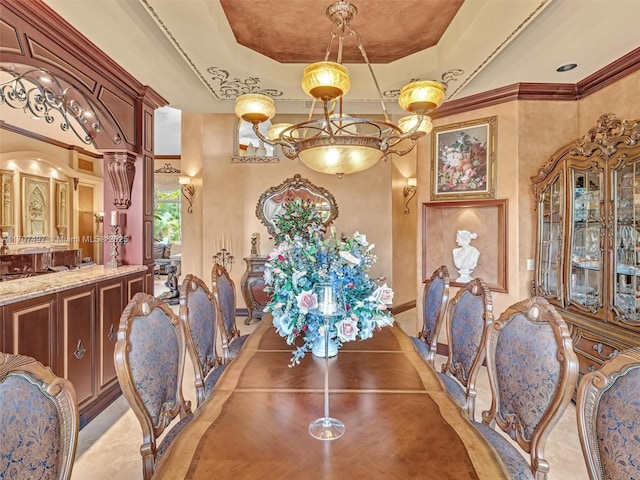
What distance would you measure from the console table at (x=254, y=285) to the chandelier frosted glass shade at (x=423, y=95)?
3.20 meters

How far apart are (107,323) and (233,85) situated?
2465mm

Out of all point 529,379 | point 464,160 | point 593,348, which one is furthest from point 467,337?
point 464,160

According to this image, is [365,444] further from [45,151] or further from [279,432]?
[45,151]

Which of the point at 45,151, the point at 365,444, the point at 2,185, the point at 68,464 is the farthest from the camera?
the point at 45,151

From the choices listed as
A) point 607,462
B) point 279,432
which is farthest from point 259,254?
point 607,462

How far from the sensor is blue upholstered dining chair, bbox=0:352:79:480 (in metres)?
0.83

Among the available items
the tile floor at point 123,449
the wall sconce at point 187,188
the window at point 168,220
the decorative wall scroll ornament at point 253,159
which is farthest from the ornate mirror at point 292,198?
the window at point 168,220

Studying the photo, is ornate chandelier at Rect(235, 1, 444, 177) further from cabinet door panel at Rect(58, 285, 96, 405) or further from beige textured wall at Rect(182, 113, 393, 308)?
beige textured wall at Rect(182, 113, 393, 308)

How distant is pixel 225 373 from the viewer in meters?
1.55

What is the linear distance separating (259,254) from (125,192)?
2208 millimetres

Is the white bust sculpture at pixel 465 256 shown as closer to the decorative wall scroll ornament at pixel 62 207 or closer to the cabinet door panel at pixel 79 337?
the cabinet door panel at pixel 79 337

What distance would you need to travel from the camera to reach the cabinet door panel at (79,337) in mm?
2213

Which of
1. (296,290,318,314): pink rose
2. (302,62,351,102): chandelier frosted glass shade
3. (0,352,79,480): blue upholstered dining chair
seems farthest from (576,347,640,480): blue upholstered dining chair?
(302,62,351,102): chandelier frosted glass shade

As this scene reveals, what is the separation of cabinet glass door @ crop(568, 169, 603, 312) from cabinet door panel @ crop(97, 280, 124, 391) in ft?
12.3
